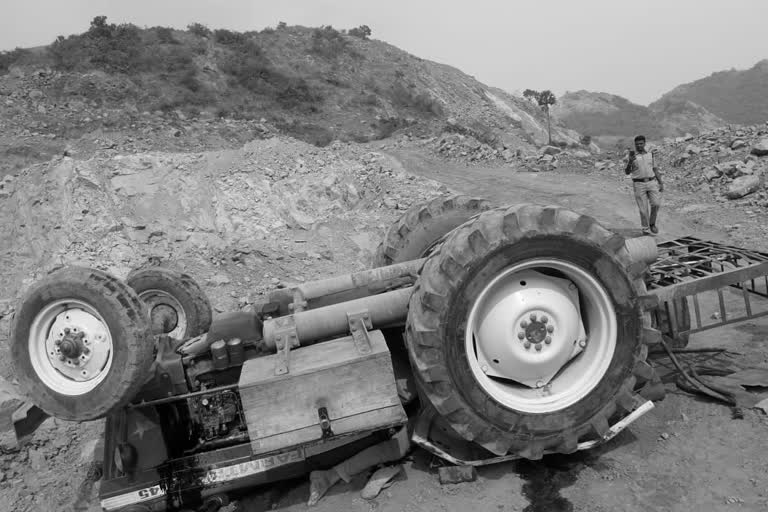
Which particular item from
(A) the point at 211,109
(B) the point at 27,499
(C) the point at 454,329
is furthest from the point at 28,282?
(A) the point at 211,109

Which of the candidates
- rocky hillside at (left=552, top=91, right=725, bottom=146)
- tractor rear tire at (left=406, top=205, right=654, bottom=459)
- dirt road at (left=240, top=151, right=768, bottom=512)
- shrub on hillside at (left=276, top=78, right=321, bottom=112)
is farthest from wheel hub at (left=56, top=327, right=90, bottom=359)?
rocky hillside at (left=552, top=91, right=725, bottom=146)

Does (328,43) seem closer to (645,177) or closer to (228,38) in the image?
(228,38)

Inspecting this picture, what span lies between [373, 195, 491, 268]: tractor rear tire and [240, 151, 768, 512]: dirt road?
81.3 inches

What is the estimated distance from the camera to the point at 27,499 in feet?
15.7

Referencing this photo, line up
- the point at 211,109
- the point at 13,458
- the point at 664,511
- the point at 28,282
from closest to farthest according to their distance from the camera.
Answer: the point at 664,511
the point at 13,458
the point at 28,282
the point at 211,109

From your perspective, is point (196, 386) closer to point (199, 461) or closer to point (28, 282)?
point (199, 461)

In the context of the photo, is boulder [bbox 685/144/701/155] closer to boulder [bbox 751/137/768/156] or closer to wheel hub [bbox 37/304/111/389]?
boulder [bbox 751/137/768/156]

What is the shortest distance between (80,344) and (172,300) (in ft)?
6.21

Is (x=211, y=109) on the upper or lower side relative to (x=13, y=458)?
upper

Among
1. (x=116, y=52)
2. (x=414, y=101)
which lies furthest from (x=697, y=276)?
(x=414, y=101)

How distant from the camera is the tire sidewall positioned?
3.32 m

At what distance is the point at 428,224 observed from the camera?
5289 mm

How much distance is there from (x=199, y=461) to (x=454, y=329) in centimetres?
197

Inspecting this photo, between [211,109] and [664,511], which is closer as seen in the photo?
[664,511]
